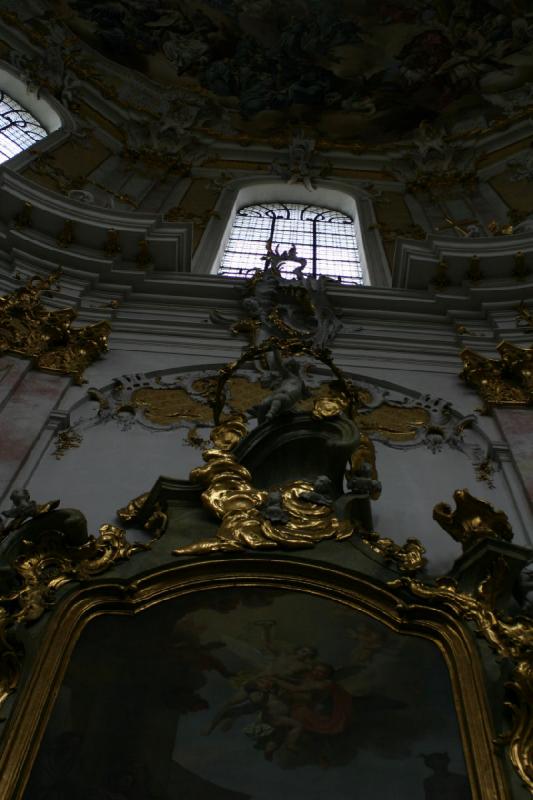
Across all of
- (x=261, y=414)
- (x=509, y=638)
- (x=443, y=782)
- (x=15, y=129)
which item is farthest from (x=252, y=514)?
(x=15, y=129)

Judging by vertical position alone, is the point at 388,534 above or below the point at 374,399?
below

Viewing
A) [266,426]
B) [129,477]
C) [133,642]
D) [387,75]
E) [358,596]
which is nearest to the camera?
[133,642]

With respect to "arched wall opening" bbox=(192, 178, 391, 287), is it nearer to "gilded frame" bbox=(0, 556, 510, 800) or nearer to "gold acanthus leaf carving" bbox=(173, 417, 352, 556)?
"gold acanthus leaf carving" bbox=(173, 417, 352, 556)

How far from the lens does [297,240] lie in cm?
1380

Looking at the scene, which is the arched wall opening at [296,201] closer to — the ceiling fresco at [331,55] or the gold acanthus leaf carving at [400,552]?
the ceiling fresco at [331,55]

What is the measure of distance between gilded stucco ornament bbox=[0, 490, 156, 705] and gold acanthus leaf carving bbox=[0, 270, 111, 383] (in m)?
3.16

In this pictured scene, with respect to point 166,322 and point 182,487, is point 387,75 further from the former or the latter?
point 182,487

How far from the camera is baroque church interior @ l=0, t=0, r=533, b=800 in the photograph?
13.6ft

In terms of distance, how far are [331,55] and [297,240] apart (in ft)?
23.6

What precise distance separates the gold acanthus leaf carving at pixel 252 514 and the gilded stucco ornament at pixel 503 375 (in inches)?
135

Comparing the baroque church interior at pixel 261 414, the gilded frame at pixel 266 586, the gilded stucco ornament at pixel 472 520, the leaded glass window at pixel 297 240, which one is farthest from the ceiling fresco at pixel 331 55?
the gilded frame at pixel 266 586

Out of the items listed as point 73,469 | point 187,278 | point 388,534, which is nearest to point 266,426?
point 388,534

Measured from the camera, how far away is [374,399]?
8516mm

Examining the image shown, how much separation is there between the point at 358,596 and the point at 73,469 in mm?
3170
